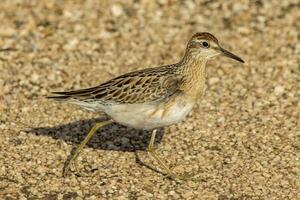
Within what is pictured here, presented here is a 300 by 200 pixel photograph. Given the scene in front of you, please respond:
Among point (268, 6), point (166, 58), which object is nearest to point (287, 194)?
point (166, 58)

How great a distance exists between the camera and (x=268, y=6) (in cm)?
1495

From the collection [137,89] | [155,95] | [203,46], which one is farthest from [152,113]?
[203,46]

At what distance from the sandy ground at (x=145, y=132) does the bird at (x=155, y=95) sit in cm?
50

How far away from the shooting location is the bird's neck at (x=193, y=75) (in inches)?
376

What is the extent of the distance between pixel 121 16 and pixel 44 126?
4.49 m

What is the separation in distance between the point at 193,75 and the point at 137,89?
2.81 ft

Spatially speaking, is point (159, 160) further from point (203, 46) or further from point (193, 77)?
point (203, 46)

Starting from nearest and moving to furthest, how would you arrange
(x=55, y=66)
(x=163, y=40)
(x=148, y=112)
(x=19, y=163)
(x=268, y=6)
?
1. (x=148, y=112)
2. (x=19, y=163)
3. (x=55, y=66)
4. (x=163, y=40)
5. (x=268, y=6)

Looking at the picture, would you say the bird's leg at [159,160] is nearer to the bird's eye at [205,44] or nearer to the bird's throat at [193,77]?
the bird's throat at [193,77]

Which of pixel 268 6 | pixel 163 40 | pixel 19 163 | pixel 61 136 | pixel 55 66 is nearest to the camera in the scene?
pixel 19 163

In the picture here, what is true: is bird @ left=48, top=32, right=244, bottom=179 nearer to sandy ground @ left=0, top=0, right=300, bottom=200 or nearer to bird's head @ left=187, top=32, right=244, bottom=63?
bird's head @ left=187, top=32, right=244, bottom=63

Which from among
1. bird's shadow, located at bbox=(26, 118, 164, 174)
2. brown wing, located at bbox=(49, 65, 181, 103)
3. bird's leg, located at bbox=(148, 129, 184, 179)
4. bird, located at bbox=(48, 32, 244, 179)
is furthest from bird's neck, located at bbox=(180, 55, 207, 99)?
bird's shadow, located at bbox=(26, 118, 164, 174)

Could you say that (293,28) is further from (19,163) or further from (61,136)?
(19,163)

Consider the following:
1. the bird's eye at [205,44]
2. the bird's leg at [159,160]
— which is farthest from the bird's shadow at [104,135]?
the bird's eye at [205,44]
